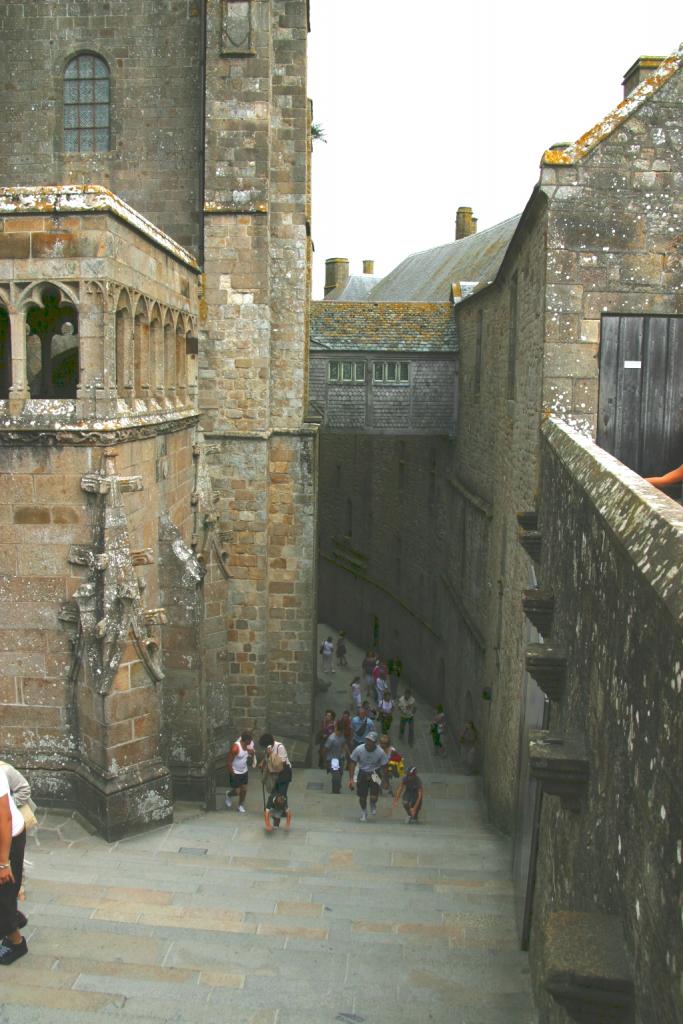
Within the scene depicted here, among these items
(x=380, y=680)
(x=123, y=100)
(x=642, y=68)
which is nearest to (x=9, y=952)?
(x=642, y=68)

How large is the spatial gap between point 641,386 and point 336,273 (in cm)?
4053

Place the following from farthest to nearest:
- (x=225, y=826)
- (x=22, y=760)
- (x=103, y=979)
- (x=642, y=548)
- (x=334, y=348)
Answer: (x=334, y=348), (x=225, y=826), (x=22, y=760), (x=103, y=979), (x=642, y=548)

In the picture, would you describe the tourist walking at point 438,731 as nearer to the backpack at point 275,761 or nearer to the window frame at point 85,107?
the backpack at point 275,761

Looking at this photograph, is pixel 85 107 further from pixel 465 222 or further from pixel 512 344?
pixel 465 222

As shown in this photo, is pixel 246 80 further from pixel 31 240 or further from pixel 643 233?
pixel 643 233

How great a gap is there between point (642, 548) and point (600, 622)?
110 cm

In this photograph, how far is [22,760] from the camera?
1054 centimetres

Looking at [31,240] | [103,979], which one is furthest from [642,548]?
[31,240]

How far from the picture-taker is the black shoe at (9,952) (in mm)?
7387

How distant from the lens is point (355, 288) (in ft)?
157

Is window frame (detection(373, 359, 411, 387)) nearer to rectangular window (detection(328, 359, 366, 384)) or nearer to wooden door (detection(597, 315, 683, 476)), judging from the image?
rectangular window (detection(328, 359, 366, 384))

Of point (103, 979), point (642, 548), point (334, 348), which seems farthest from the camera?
point (334, 348)

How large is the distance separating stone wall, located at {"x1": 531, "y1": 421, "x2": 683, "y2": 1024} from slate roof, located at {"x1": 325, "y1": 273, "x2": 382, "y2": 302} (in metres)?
41.7

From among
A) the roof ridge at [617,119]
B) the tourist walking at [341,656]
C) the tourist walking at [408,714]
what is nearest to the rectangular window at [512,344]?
the roof ridge at [617,119]
